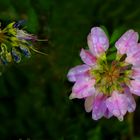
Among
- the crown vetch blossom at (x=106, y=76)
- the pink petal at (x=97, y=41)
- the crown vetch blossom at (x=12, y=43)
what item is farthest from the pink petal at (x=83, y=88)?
the crown vetch blossom at (x=12, y=43)

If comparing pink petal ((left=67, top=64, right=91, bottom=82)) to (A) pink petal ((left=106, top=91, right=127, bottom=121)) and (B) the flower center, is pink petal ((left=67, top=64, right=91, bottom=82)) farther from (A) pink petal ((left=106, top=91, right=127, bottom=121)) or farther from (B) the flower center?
(A) pink petal ((left=106, top=91, right=127, bottom=121))

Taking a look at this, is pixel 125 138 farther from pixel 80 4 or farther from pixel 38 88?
pixel 80 4

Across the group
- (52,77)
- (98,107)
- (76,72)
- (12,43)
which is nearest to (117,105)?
(98,107)

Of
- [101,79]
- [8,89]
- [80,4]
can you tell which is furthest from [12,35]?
[80,4]

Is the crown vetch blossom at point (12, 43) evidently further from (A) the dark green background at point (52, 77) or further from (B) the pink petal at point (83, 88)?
(A) the dark green background at point (52, 77)

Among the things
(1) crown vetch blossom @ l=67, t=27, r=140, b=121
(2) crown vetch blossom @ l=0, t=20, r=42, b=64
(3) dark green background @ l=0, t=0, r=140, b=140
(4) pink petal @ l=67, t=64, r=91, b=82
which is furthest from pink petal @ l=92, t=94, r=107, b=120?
(3) dark green background @ l=0, t=0, r=140, b=140

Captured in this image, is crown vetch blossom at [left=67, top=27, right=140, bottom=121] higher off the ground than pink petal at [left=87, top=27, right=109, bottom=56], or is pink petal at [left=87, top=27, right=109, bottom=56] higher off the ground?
pink petal at [left=87, top=27, right=109, bottom=56]

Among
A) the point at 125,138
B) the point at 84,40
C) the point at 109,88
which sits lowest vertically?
the point at 125,138
